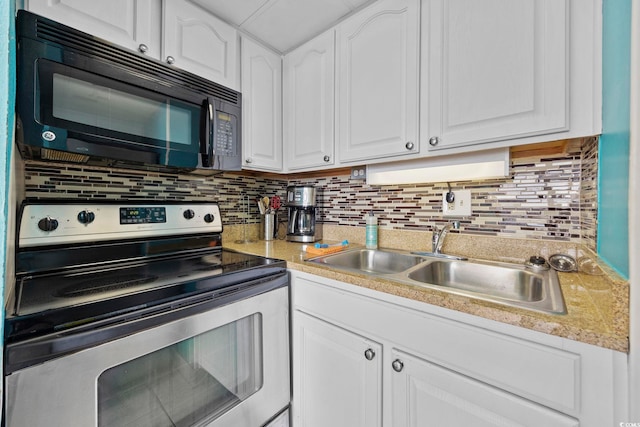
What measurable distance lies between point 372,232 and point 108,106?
1.29m

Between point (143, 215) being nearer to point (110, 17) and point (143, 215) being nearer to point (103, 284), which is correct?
point (103, 284)

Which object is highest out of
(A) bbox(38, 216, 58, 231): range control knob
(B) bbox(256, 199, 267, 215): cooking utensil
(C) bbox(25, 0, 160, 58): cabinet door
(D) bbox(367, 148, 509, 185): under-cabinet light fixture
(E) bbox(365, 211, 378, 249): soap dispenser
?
(C) bbox(25, 0, 160, 58): cabinet door

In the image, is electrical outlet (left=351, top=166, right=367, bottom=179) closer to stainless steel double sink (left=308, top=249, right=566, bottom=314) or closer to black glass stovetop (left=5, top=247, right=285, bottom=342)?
stainless steel double sink (left=308, top=249, right=566, bottom=314)

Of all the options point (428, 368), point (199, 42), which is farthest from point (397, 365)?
point (199, 42)

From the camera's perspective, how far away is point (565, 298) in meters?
0.69

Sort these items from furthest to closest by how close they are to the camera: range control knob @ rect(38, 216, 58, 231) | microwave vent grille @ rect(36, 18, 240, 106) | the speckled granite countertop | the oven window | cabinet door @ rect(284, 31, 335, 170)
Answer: cabinet door @ rect(284, 31, 335, 170) < range control knob @ rect(38, 216, 58, 231) < microwave vent grille @ rect(36, 18, 240, 106) < the oven window < the speckled granite countertop

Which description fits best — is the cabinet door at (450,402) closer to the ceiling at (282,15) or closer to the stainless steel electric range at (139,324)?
the stainless steel electric range at (139,324)

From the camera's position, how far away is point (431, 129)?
1078 millimetres

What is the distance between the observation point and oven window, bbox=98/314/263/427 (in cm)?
70

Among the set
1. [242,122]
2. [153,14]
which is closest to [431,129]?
[242,122]

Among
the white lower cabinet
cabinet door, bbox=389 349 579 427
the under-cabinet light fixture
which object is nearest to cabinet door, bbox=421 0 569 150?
the under-cabinet light fixture

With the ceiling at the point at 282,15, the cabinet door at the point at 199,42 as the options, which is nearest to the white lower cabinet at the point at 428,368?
the cabinet door at the point at 199,42

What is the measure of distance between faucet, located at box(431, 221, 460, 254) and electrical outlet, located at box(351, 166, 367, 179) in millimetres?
492

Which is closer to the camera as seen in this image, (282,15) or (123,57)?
(123,57)
